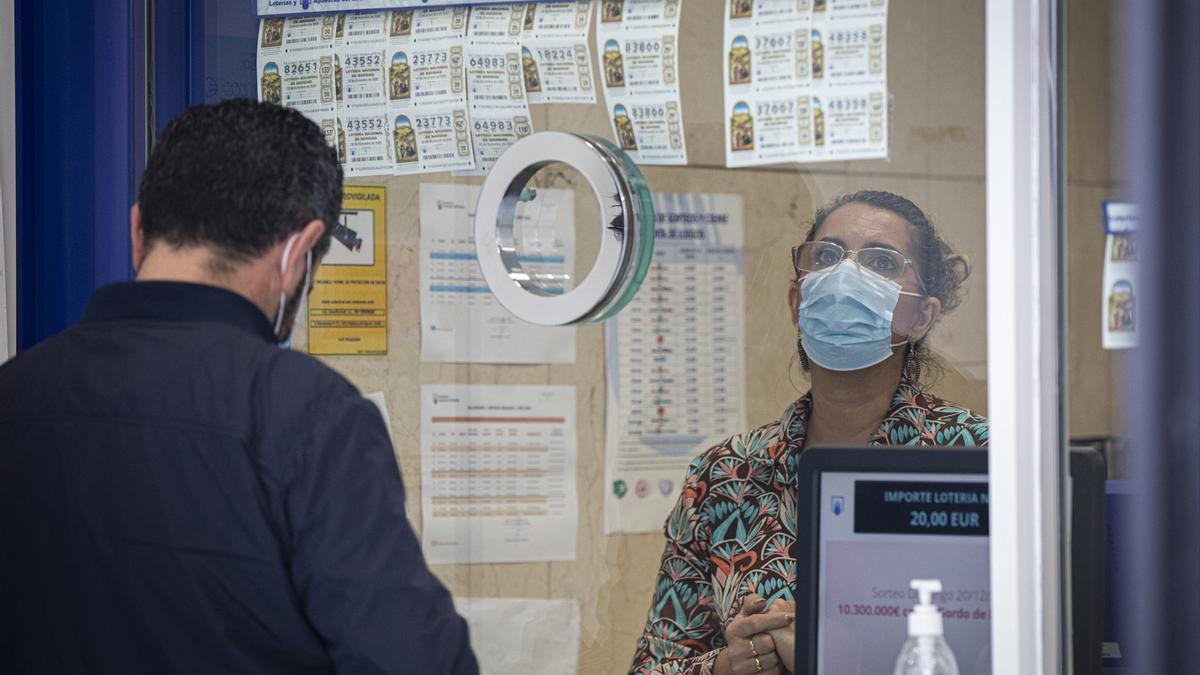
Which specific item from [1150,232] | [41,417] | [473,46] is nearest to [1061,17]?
[1150,232]

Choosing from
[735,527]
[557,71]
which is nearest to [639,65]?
[557,71]

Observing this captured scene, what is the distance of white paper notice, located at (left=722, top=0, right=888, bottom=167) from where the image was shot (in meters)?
2.18

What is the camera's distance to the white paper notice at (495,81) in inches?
92.7

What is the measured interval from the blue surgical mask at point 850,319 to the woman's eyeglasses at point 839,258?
0.02 metres

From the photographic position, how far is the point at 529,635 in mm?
2416

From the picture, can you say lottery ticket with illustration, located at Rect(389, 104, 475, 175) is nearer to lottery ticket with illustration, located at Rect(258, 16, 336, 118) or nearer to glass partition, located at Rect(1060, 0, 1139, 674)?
lottery ticket with illustration, located at Rect(258, 16, 336, 118)

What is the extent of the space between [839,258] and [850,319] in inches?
6.3

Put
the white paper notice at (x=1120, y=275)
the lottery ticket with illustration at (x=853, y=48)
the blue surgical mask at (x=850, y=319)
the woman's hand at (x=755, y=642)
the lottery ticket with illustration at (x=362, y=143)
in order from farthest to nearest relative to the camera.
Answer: the lottery ticket with illustration at (x=362, y=143) → the lottery ticket with illustration at (x=853, y=48) → the blue surgical mask at (x=850, y=319) → the woman's hand at (x=755, y=642) → the white paper notice at (x=1120, y=275)

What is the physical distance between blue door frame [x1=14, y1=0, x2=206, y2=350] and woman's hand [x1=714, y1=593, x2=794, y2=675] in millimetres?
1247

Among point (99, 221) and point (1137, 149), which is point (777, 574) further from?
point (99, 221)

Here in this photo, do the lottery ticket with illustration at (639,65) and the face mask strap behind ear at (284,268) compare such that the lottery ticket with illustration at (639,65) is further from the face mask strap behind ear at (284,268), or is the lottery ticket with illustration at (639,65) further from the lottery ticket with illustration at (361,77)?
the face mask strap behind ear at (284,268)

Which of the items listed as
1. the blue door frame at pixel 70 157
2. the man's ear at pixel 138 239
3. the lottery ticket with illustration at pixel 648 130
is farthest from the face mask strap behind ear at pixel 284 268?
the lottery ticket with illustration at pixel 648 130

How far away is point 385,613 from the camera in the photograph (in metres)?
1.22

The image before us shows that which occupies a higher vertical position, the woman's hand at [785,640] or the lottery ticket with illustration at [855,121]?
the lottery ticket with illustration at [855,121]
